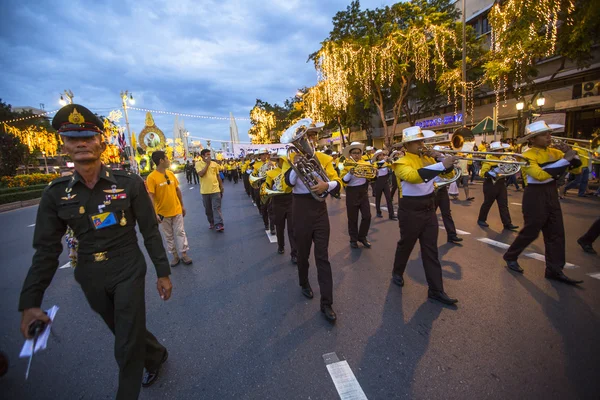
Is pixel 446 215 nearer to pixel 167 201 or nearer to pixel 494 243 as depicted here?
pixel 494 243

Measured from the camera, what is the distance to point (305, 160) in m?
3.30

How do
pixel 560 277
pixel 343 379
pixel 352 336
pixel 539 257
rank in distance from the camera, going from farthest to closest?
1. pixel 539 257
2. pixel 560 277
3. pixel 352 336
4. pixel 343 379

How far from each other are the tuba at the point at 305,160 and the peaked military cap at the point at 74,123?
5.86 ft

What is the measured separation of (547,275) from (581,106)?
18384 millimetres

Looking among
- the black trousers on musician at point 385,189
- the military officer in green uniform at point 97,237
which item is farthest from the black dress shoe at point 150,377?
the black trousers on musician at point 385,189

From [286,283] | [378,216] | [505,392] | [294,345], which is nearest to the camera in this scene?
[505,392]

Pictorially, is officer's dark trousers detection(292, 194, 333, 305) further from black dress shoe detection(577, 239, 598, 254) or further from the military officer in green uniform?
black dress shoe detection(577, 239, 598, 254)

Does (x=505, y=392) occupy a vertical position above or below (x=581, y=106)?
below

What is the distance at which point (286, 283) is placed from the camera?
419 cm

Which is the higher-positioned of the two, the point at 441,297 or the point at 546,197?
the point at 546,197

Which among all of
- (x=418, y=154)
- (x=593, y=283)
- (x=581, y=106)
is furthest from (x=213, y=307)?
(x=581, y=106)

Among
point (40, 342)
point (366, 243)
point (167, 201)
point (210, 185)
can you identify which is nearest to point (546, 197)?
point (366, 243)

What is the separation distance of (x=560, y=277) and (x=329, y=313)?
316cm

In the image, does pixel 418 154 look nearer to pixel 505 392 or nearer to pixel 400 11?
pixel 505 392
